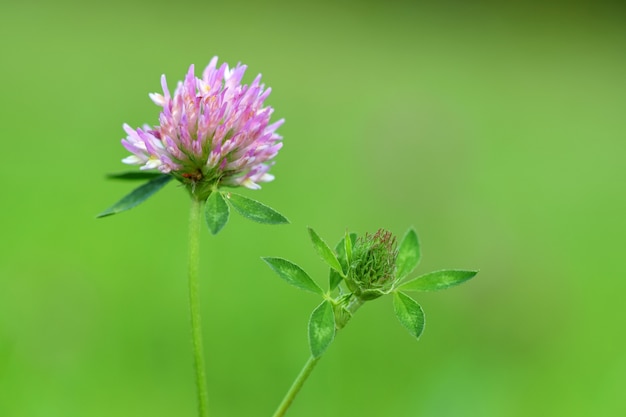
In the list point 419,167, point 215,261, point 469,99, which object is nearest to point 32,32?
point 469,99

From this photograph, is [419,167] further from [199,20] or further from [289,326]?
[199,20]

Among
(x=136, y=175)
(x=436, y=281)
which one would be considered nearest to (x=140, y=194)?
(x=136, y=175)

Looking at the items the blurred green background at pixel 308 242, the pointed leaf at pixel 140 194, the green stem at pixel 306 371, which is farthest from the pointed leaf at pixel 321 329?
the blurred green background at pixel 308 242

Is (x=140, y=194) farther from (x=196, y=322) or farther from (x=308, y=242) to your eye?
(x=308, y=242)

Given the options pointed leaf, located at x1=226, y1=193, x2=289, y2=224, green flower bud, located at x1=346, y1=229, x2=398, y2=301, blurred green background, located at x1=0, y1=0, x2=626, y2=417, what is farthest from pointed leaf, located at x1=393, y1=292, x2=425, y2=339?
blurred green background, located at x1=0, y1=0, x2=626, y2=417

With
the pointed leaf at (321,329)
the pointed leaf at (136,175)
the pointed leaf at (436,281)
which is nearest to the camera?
the pointed leaf at (321,329)

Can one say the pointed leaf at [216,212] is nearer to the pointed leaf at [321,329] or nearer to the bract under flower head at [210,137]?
the bract under flower head at [210,137]

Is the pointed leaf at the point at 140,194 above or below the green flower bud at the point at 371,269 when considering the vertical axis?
above
